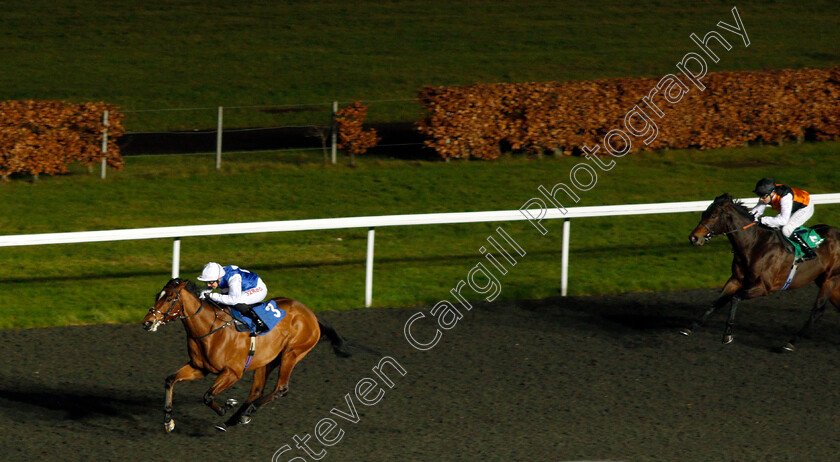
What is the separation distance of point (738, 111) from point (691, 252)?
17.6 feet

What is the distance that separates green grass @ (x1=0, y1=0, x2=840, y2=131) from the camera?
60.6ft

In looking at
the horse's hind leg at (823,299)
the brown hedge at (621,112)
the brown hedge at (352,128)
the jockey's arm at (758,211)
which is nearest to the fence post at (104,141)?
the brown hedge at (352,128)

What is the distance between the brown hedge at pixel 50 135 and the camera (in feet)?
39.3

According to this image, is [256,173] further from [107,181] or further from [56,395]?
[56,395]

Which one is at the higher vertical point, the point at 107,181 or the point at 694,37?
the point at 694,37

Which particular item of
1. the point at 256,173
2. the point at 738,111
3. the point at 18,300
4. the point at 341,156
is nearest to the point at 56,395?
the point at 18,300

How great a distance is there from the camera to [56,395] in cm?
616

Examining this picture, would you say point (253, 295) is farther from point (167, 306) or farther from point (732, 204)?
point (732, 204)

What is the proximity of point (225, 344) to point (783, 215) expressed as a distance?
4.37m

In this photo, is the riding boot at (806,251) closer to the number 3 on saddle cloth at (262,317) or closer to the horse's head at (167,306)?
the number 3 on saddle cloth at (262,317)

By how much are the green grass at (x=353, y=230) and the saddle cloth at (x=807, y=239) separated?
152 centimetres

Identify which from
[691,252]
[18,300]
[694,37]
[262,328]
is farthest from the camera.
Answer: [694,37]

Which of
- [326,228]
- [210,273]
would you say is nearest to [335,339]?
[210,273]

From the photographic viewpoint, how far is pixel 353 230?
10859 mm
